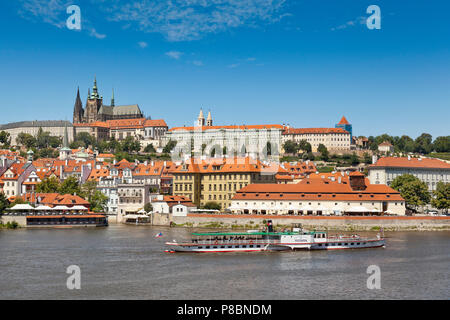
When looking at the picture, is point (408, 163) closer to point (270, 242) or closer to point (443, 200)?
point (443, 200)

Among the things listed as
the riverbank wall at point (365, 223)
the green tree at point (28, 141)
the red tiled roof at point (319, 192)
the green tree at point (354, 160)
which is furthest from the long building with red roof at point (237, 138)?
the riverbank wall at point (365, 223)

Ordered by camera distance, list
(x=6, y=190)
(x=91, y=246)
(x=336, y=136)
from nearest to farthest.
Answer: (x=91, y=246)
(x=6, y=190)
(x=336, y=136)

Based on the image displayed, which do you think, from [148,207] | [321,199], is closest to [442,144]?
[321,199]

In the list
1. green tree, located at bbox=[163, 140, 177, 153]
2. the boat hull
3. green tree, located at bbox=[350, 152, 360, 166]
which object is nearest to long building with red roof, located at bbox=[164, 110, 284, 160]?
green tree, located at bbox=[163, 140, 177, 153]

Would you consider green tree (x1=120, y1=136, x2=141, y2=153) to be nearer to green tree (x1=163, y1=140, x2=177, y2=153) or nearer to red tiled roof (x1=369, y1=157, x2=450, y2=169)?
green tree (x1=163, y1=140, x2=177, y2=153)
